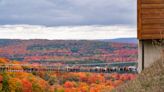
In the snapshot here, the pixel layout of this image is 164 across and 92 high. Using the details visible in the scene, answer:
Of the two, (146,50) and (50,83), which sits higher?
(146,50)

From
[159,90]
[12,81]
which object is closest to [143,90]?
[159,90]

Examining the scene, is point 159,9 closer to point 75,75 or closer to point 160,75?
point 160,75

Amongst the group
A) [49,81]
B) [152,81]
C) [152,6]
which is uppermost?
[152,6]

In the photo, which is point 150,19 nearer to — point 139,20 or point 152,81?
point 139,20

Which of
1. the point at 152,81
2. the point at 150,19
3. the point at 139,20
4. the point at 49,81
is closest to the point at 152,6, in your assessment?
the point at 150,19

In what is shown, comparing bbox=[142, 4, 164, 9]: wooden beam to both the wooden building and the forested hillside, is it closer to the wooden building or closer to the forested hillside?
the wooden building

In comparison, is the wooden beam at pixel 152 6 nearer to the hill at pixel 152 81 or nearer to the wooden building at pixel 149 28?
the wooden building at pixel 149 28

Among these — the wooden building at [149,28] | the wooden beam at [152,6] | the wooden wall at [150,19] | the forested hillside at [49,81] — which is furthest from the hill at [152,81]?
the forested hillside at [49,81]

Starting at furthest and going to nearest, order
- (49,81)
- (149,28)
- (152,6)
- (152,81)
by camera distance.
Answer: (49,81) < (152,6) < (149,28) < (152,81)
